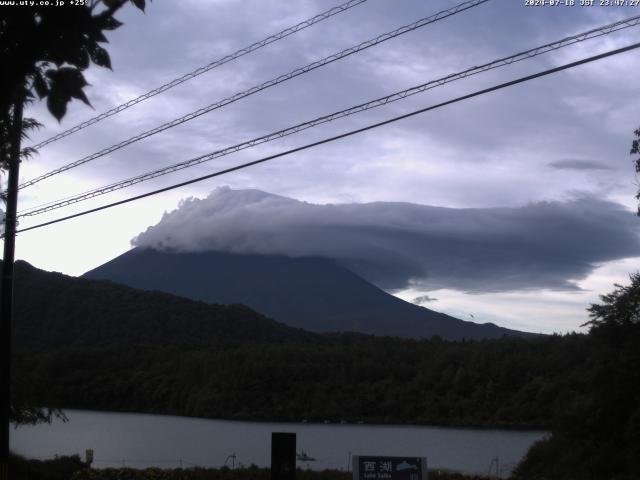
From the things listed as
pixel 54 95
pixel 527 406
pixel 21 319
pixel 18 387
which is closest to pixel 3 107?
pixel 54 95

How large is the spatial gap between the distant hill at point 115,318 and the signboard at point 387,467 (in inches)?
2536

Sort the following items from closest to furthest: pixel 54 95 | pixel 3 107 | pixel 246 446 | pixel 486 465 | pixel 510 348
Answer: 1. pixel 3 107
2. pixel 54 95
3. pixel 486 465
4. pixel 246 446
5. pixel 510 348

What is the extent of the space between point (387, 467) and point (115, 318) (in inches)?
3351

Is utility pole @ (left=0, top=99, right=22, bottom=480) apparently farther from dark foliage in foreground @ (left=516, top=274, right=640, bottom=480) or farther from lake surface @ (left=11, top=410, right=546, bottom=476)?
dark foliage in foreground @ (left=516, top=274, right=640, bottom=480)

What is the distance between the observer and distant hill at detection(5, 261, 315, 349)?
80.4 meters

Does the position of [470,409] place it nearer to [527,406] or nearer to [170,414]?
[527,406]

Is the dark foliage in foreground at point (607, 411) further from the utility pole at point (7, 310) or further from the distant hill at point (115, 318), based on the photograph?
the distant hill at point (115, 318)

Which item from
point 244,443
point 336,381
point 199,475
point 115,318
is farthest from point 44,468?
point 115,318

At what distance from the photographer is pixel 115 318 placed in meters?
94.8

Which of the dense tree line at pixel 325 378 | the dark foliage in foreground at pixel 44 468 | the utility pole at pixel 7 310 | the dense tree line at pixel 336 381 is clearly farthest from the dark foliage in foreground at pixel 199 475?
the dense tree line at pixel 336 381

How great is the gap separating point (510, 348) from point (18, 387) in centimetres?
4233

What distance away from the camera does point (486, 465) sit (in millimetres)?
31828

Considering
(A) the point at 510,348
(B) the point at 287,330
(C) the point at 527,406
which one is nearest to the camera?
(C) the point at 527,406

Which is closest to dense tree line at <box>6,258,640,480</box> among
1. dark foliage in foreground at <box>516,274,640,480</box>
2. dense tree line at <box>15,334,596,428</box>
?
dense tree line at <box>15,334,596,428</box>
